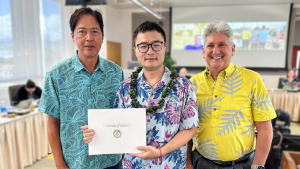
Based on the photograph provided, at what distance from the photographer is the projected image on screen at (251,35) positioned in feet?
28.2

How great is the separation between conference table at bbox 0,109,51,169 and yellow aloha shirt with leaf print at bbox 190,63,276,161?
91.5 inches

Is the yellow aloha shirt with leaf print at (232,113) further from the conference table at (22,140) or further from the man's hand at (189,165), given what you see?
the conference table at (22,140)

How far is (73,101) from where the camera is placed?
1.35 metres

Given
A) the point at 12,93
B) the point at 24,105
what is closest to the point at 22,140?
the point at 24,105

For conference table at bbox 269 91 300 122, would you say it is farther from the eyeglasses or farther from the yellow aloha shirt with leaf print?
the eyeglasses

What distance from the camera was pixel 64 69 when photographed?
4.47ft

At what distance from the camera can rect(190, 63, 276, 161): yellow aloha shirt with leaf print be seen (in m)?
1.39

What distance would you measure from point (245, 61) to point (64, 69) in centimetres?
922

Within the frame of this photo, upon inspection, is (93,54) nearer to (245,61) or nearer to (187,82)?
(187,82)

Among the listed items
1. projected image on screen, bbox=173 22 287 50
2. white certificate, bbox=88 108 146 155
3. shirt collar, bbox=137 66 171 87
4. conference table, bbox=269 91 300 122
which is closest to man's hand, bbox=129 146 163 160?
white certificate, bbox=88 108 146 155

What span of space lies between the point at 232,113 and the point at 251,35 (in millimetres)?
8670

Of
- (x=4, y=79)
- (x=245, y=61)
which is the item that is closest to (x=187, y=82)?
(x=4, y=79)

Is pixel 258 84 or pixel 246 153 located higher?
pixel 258 84

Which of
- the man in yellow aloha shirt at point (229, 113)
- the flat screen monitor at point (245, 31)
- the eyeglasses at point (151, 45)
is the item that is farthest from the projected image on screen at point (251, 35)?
the eyeglasses at point (151, 45)
